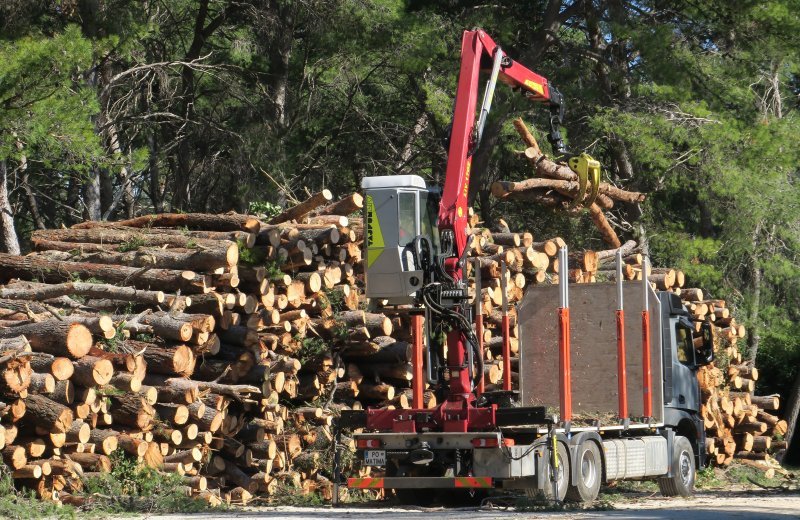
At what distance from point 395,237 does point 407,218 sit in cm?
27

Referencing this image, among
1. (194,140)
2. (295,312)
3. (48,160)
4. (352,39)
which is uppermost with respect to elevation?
(352,39)

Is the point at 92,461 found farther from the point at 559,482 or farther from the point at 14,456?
the point at 559,482

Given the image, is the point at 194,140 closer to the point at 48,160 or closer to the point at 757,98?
the point at 48,160

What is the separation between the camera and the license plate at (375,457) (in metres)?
12.0

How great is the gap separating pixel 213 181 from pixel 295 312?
40.4 feet

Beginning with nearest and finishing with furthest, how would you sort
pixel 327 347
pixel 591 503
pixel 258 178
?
pixel 591 503
pixel 327 347
pixel 258 178

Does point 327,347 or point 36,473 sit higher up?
point 327,347

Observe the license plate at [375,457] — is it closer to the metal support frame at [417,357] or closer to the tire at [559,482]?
the metal support frame at [417,357]

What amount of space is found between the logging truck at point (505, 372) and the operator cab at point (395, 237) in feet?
0.04

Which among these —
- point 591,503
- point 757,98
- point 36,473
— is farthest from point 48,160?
point 757,98

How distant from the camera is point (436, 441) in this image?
38.7ft

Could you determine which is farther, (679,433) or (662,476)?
(679,433)

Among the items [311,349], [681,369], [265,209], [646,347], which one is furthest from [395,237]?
[265,209]

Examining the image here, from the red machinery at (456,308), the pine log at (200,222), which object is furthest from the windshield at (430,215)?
the pine log at (200,222)
